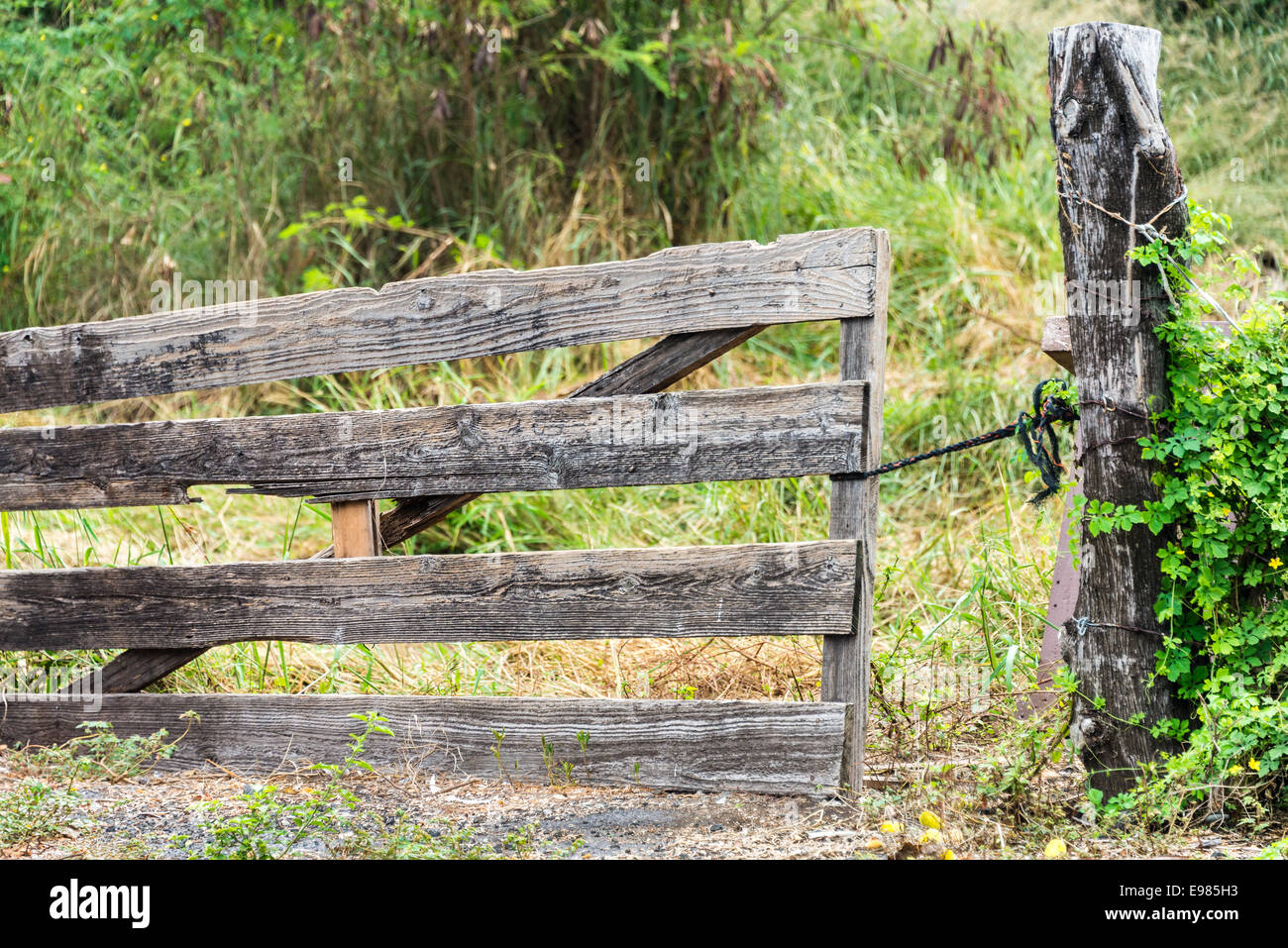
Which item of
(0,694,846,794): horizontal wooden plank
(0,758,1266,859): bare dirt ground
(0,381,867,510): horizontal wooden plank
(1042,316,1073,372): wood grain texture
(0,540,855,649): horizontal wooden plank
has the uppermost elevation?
(1042,316,1073,372): wood grain texture

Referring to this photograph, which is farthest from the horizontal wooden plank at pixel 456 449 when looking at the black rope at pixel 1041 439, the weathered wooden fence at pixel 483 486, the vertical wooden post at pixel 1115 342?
the vertical wooden post at pixel 1115 342

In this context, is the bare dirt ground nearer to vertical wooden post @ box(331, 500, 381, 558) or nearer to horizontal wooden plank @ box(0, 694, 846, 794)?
horizontal wooden plank @ box(0, 694, 846, 794)

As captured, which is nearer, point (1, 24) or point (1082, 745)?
point (1082, 745)

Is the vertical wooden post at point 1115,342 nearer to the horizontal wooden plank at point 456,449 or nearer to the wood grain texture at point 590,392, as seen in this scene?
the horizontal wooden plank at point 456,449

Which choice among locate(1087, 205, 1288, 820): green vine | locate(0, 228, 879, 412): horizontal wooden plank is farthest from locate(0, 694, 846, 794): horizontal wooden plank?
locate(0, 228, 879, 412): horizontal wooden plank

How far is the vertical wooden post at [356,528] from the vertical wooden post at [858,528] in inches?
53.8

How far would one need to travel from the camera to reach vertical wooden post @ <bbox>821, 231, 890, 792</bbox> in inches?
112

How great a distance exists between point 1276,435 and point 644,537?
2.81 meters

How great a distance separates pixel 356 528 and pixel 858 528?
147cm

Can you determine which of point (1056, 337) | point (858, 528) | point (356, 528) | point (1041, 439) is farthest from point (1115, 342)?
point (356, 528)

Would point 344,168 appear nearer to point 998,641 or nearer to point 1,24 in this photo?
point 1,24

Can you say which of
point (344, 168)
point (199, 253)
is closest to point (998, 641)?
point (344, 168)

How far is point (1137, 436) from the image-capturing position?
2.60 metres

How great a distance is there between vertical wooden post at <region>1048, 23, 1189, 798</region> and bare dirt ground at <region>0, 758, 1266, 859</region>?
281mm
